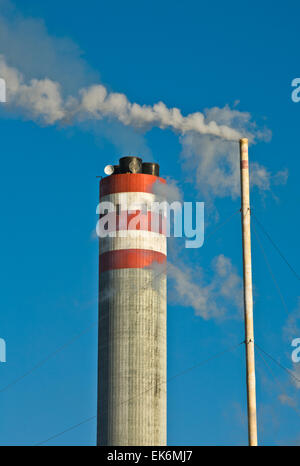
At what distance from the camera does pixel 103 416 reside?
84062 millimetres

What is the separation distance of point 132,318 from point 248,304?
3117 cm

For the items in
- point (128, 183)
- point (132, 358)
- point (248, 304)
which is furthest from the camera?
Result: point (128, 183)

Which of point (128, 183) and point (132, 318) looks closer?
point (132, 318)

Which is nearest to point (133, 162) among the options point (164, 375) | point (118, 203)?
point (118, 203)

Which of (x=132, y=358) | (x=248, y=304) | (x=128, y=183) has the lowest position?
(x=248, y=304)

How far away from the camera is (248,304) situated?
5441 centimetres

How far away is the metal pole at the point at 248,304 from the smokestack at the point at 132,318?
90.2 ft

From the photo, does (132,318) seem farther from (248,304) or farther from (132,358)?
(248,304)

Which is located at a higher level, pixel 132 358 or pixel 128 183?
pixel 128 183

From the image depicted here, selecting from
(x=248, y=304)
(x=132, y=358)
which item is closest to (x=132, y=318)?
(x=132, y=358)

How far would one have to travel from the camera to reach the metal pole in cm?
5291

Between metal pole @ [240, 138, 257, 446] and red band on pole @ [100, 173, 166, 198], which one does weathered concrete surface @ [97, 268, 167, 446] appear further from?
metal pole @ [240, 138, 257, 446]
